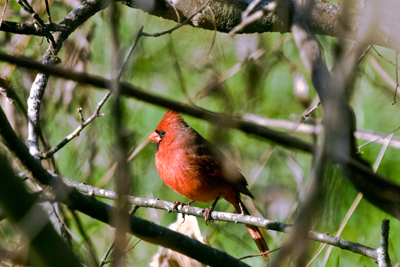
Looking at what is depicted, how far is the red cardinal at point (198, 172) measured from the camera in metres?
3.89

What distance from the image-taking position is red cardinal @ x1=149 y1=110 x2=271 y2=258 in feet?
12.8

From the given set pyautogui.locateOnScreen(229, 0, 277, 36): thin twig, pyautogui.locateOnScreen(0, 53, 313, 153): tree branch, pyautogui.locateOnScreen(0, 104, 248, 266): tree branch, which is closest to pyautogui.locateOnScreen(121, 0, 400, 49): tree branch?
pyautogui.locateOnScreen(229, 0, 277, 36): thin twig

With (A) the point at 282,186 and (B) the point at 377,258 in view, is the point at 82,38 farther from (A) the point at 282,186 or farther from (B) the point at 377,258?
(B) the point at 377,258

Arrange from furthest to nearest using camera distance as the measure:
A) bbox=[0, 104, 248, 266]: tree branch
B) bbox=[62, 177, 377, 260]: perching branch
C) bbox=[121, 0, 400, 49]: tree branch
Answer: bbox=[121, 0, 400, 49]: tree branch
bbox=[62, 177, 377, 260]: perching branch
bbox=[0, 104, 248, 266]: tree branch

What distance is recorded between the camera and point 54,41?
307cm

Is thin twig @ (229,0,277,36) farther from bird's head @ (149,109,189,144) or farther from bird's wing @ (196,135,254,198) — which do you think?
bird's head @ (149,109,189,144)

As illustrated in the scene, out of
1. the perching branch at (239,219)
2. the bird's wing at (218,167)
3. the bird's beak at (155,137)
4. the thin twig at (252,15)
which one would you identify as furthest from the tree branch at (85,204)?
the bird's beak at (155,137)

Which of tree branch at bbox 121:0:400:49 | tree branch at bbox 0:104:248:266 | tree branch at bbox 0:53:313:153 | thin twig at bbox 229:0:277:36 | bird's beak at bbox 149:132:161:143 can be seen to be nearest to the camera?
tree branch at bbox 0:53:313:153

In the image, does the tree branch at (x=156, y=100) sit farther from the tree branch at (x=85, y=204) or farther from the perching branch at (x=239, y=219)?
the perching branch at (x=239, y=219)

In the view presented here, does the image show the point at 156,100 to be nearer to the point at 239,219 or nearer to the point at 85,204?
the point at 85,204

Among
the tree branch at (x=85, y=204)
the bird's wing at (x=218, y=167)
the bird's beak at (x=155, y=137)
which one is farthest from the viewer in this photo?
the bird's beak at (x=155, y=137)

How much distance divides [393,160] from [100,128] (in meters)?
2.62

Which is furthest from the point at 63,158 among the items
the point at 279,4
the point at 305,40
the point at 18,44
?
the point at 305,40

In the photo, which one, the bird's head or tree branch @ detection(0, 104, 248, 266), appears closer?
tree branch @ detection(0, 104, 248, 266)
